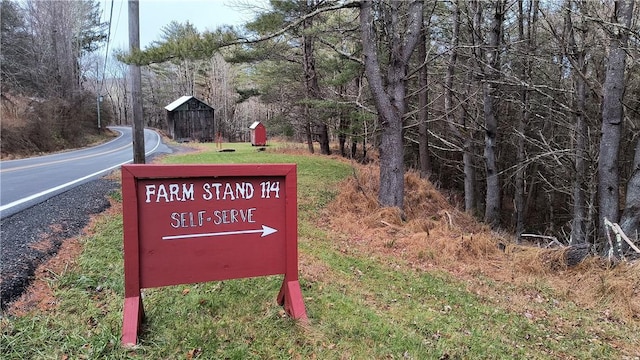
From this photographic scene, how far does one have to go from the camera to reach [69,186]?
27.4ft

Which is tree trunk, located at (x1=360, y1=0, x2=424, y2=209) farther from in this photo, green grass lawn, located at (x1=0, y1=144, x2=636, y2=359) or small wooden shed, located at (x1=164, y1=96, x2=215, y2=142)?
small wooden shed, located at (x1=164, y1=96, x2=215, y2=142)

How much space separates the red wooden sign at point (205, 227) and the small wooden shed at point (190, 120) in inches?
1468

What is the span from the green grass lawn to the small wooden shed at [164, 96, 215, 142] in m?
35.9

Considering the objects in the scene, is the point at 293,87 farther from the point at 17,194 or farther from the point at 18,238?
the point at 18,238

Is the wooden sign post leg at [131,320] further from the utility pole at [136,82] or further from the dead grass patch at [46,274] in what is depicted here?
the utility pole at [136,82]

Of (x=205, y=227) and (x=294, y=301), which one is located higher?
(x=205, y=227)

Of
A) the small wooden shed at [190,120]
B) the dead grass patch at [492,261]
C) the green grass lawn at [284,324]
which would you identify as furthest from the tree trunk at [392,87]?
the small wooden shed at [190,120]

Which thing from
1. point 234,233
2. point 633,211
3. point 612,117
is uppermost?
point 612,117

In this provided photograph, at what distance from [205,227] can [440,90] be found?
13205 millimetres

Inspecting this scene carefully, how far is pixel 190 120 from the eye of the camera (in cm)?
3853

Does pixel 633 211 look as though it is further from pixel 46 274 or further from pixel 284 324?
pixel 46 274

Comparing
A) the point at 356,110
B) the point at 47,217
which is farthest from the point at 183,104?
the point at 47,217

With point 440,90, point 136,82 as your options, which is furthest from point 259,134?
point 136,82

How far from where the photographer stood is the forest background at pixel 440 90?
6.73 metres
